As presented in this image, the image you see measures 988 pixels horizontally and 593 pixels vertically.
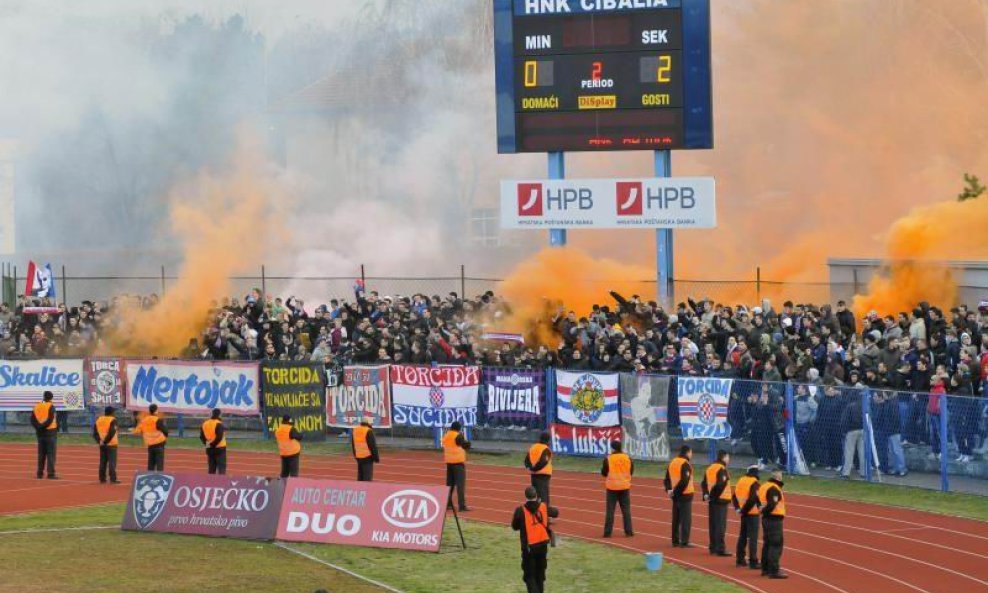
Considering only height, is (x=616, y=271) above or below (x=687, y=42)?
below

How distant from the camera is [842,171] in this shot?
55375 millimetres

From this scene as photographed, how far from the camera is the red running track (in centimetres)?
1908

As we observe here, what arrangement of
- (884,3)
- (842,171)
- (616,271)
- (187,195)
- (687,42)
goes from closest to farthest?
(687,42), (616,271), (842,171), (884,3), (187,195)

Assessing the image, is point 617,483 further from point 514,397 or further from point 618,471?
point 514,397

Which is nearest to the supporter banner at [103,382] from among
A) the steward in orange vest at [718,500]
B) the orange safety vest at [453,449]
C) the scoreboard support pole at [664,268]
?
the scoreboard support pole at [664,268]

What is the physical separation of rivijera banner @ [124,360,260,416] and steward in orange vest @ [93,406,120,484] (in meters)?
3.89

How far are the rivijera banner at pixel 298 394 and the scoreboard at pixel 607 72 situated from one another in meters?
6.29

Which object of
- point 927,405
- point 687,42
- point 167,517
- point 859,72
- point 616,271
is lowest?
point 167,517

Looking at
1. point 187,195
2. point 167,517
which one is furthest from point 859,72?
point 167,517

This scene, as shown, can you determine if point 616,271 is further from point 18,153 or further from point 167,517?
point 18,153

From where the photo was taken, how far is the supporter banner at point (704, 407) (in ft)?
86.5

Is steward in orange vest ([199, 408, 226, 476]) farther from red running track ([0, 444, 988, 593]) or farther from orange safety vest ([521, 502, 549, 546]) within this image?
orange safety vest ([521, 502, 549, 546])

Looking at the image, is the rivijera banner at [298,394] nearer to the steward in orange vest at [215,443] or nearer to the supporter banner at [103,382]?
the supporter banner at [103,382]

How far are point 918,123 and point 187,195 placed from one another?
A: 29337mm
